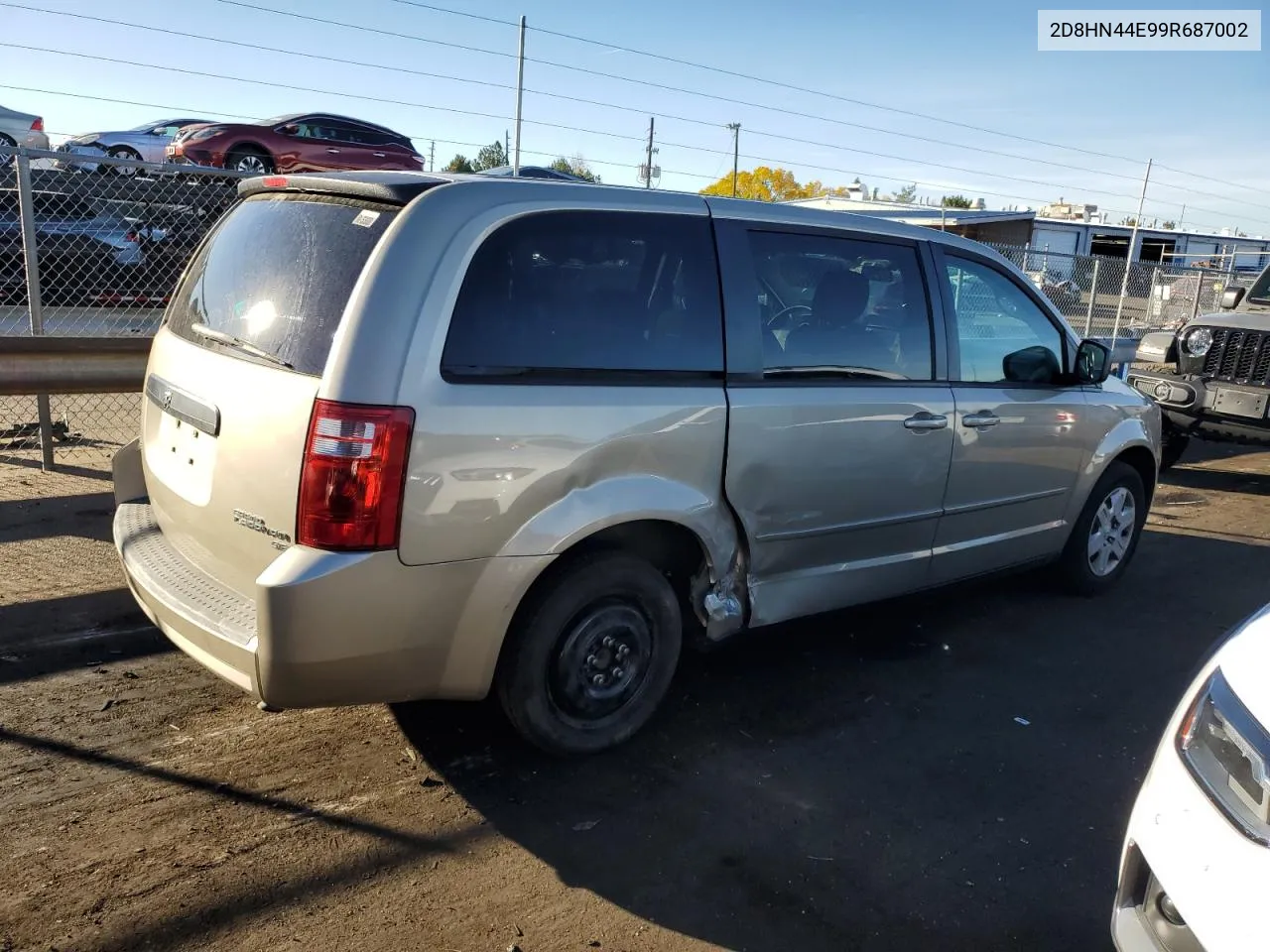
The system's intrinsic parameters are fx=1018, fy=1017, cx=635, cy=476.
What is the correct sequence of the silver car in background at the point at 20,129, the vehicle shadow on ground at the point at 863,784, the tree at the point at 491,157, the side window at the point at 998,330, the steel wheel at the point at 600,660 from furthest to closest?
1. the tree at the point at 491,157
2. the silver car in background at the point at 20,129
3. the side window at the point at 998,330
4. the steel wheel at the point at 600,660
5. the vehicle shadow on ground at the point at 863,784

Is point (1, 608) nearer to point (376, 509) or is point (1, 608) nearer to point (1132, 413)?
point (376, 509)

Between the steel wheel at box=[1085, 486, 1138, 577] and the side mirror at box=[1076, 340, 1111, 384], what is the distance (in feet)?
2.54

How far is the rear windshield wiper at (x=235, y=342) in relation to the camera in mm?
3111

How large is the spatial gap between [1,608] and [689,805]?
326 cm

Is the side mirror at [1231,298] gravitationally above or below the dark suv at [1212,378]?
above

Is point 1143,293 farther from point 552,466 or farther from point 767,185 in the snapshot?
point 767,185

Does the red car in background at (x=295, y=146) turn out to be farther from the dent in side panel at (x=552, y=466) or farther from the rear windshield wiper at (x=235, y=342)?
the dent in side panel at (x=552, y=466)

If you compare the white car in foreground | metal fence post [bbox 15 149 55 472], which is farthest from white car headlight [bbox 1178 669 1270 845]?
metal fence post [bbox 15 149 55 472]

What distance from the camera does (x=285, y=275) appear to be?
329 centimetres

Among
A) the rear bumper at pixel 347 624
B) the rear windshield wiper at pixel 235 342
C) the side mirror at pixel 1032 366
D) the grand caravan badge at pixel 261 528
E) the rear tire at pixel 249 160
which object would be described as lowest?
the rear bumper at pixel 347 624

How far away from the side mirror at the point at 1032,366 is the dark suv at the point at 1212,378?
4374 mm

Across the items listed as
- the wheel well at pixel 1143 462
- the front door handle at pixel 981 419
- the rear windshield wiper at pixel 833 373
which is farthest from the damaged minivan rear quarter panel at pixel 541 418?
the wheel well at pixel 1143 462

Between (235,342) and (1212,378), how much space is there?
8.74 meters

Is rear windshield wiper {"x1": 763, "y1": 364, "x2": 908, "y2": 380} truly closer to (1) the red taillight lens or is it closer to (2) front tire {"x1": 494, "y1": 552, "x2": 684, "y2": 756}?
(2) front tire {"x1": 494, "y1": 552, "x2": 684, "y2": 756}
